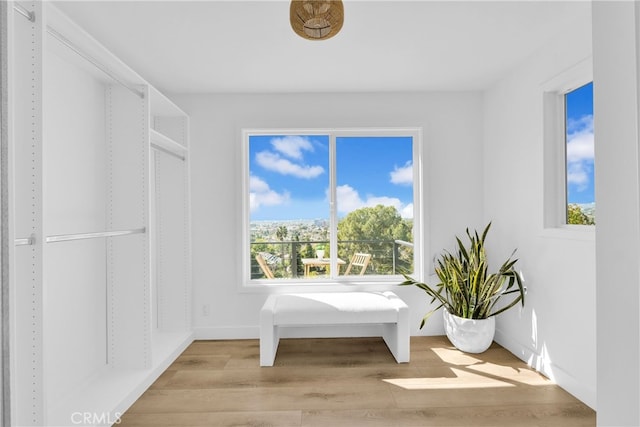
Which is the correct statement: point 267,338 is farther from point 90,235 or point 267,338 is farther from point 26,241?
point 26,241

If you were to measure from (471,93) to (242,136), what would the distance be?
7.86 ft

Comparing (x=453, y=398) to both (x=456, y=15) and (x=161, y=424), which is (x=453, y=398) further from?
(x=456, y=15)

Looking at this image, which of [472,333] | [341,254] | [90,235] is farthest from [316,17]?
[472,333]

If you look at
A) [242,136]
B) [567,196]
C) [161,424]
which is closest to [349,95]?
[242,136]

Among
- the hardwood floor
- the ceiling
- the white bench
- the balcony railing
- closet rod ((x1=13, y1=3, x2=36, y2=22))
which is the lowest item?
the hardwood floor

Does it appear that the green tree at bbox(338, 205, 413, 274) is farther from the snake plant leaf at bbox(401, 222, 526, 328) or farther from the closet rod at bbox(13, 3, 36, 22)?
the closet rod at bbox(13, 3, 36, 22)

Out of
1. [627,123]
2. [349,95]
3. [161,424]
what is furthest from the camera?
[349,95]

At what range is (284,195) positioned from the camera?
3.98 metres

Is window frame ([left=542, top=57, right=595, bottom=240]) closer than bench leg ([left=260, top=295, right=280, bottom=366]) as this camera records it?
Yes

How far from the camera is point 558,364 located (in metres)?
2.75

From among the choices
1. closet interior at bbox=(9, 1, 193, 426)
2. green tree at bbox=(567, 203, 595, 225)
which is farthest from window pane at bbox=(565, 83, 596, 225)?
closet interior at bbox=(9, 1, 193, 426)

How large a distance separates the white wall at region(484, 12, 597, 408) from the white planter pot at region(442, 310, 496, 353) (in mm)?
250

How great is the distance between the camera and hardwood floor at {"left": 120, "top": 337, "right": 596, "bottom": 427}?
7.57ft

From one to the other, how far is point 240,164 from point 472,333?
Result: 2.69 meters
